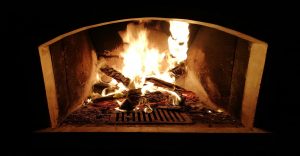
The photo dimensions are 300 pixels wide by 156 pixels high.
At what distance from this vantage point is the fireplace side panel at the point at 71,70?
2.70 m

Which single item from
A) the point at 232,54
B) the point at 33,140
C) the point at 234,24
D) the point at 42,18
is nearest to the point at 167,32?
the point at 232,54

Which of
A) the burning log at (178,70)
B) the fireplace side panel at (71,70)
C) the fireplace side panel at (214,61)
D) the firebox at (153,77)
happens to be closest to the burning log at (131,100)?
the firebox at (153,77)

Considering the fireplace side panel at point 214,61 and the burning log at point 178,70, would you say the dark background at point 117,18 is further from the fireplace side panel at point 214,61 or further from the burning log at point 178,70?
the burning log at point 178,70

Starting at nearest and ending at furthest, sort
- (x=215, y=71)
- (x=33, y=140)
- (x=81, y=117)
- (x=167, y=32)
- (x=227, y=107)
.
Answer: (x=33, y=140), (x=81, y=117), (x=227, y=107), (x=215, y=71), (x=167, y=32)

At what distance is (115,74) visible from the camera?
12.2 ft

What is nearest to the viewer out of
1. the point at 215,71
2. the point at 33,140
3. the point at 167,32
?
the point at 33,140

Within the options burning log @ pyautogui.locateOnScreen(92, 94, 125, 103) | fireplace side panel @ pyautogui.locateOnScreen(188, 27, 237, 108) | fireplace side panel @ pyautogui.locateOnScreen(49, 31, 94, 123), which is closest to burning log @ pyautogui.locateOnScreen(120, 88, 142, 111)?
burning log @ pyautogui.locateOnScreen(92, 94, 125, 103)

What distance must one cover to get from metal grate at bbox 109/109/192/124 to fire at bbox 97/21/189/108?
0.77 m

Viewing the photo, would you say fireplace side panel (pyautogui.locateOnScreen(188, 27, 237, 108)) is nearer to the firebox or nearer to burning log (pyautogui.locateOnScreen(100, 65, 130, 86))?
the firebox

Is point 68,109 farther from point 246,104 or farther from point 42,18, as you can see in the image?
point 246,104

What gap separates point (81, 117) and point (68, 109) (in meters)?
0.25

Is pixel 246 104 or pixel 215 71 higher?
pixel 215 71

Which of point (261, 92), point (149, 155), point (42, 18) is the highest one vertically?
point (42, 18)

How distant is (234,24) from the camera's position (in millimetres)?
2314
